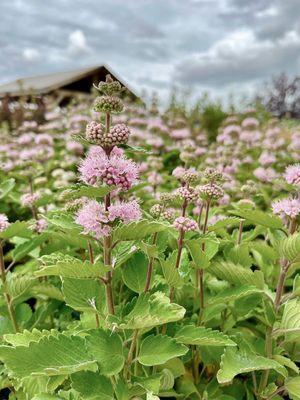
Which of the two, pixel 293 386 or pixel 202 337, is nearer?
pixel 202 337

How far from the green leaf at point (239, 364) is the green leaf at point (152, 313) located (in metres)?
0.34

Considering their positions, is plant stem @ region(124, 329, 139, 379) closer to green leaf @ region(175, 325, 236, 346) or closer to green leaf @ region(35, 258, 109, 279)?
green leaf @ region(175, 325, 236, 346)

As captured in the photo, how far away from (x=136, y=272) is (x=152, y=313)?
37 cm

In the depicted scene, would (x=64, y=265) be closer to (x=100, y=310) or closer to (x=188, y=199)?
(x=100, y=310)

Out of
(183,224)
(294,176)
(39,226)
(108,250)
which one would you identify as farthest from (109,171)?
(39,226)

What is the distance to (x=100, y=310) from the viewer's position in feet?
6.40

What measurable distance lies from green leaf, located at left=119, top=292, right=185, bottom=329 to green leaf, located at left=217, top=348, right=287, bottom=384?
13.3 inches

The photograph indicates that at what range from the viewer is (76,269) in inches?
64.1

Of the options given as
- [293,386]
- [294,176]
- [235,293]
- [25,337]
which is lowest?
[293,386]

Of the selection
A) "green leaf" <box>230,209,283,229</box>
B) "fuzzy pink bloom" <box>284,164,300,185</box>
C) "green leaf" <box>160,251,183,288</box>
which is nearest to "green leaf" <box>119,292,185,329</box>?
"green leaf" <box>160,251,183,288</box>

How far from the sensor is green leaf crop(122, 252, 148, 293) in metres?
2.00

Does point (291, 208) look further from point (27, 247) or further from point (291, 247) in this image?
point (27, 247)

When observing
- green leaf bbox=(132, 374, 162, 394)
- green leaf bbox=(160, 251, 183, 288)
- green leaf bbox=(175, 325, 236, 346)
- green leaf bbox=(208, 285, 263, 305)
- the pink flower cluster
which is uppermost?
the pink flower cluster

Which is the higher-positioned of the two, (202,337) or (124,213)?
(124,213)
